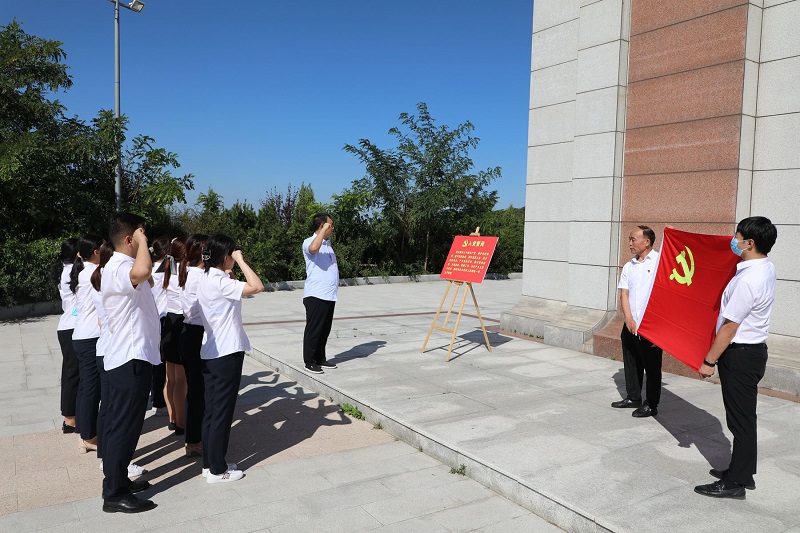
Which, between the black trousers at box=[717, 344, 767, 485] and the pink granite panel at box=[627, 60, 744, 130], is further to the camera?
the pink granite panel at box=[627, 60, 744, 130]

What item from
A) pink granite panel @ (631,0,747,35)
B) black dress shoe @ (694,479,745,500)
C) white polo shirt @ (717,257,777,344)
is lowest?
black dress shoe @ (694,479,745,500)

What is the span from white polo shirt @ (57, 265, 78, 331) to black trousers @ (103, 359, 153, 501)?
1.35 m

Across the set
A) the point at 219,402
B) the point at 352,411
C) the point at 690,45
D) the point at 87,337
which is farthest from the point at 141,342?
the point at 690,45

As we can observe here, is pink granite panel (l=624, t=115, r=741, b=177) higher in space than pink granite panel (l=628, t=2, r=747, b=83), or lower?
lower

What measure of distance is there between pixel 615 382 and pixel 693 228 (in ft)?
7.18

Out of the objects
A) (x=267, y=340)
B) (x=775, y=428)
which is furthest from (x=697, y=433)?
(x=267, y=340)

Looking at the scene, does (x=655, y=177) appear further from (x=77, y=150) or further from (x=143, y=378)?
(x=77, y=150)

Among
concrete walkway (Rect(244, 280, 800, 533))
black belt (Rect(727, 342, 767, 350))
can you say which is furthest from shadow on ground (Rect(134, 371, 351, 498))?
black belt (Rect(727, 342, 767, 350))

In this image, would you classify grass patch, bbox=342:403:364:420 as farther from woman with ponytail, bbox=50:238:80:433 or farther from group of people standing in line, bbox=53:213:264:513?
woman with ponytail, bbox=50:238:80:433

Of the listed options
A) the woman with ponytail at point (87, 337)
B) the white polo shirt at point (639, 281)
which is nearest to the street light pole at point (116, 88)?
the woman with ponytail at point (87, 337)

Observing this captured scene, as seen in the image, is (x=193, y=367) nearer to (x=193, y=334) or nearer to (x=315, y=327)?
(x=193, y=334)

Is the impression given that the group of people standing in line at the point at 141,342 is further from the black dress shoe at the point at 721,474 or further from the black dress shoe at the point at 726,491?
the black dress shoe at the point at 721,474

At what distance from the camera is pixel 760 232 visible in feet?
12.5

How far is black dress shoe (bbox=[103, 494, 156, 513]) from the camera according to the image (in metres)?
3.76
